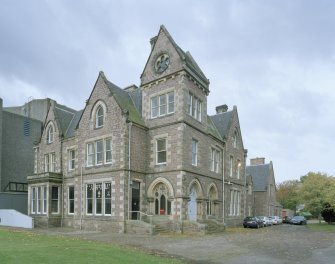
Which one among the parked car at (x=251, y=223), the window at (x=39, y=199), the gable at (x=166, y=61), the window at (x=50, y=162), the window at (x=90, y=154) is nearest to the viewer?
the gable at (x=166, y=61)

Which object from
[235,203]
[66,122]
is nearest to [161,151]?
[66,122]

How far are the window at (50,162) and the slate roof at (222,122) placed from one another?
18467 mm

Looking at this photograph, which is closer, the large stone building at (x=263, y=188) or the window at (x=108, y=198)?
the window at (x=108, y=198)

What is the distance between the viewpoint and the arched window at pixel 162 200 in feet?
92.2

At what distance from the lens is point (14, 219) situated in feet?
108

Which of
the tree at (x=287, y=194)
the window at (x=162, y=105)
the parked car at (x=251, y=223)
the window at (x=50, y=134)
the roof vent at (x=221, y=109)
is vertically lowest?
the tree at (x=287, y=194)

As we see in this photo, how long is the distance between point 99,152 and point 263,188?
38.0m

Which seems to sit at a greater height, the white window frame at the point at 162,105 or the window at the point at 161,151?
the white window frame at the point at 162,105

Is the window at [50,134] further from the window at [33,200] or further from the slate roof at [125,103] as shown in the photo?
the slate roof at [125,103]

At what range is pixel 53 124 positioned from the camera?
37531 millimetres

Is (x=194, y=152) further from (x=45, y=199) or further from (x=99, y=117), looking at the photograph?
(x=45, y=199)

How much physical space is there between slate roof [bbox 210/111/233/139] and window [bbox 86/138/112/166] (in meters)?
13.6

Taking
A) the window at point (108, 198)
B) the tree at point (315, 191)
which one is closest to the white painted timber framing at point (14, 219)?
the window at point (108, 198)

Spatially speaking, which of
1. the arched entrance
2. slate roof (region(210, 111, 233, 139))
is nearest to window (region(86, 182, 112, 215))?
the arched entrance
